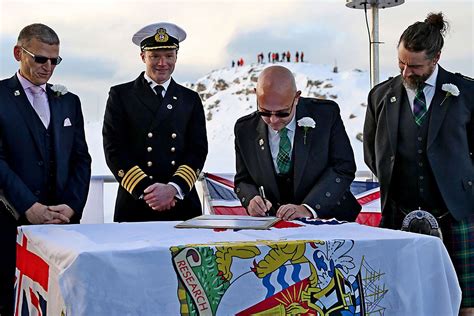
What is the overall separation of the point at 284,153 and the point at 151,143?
669mm

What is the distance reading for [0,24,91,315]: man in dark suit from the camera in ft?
9.06

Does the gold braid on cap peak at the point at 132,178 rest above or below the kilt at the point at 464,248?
above

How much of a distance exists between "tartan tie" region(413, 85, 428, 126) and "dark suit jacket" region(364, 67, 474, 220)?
1.9 inches

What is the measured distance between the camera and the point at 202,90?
59.4 m

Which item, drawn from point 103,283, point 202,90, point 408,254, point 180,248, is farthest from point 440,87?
point 202,90

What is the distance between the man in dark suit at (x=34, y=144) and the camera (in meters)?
2.76

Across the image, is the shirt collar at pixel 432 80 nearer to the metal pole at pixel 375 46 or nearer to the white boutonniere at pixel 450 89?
the white boutonniere at pixel 450 89

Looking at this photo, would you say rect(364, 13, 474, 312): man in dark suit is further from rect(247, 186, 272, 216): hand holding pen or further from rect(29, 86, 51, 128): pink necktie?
rect(29, 86, 51, 128): pink necktie

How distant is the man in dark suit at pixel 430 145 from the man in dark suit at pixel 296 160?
228 mm

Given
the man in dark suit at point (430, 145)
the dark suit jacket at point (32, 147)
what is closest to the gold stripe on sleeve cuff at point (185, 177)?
the dark suit jacket at point (32, 147)

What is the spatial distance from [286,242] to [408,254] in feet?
1.23

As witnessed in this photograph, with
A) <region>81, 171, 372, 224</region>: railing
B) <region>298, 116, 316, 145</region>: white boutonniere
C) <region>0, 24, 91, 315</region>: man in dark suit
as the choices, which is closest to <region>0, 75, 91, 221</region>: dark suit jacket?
<region>0, 24, 91, 315</region>: man in dark suit

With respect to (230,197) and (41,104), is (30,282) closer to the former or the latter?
(41,104)

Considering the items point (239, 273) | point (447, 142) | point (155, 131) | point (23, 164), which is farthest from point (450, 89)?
point (23, 164)
